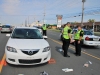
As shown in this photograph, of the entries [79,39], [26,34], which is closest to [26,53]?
[26,34]

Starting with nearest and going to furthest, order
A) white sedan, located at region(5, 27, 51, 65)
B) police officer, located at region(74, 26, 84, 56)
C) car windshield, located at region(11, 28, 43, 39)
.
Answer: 1. white sedan, located at region(5, 27, 51, 65)
2. car windshield, located at region(11, 28, 43, 39)
3. police officer, located at region(74, 26, 84, 56)

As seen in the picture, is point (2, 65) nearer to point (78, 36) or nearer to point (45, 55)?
point (45, 55)

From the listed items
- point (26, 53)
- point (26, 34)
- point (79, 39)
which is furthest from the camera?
point (79, 39)

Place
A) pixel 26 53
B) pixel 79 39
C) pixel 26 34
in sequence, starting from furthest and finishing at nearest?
1. pixel 79 39
2. pixel 26 34
3. pixel 26 53

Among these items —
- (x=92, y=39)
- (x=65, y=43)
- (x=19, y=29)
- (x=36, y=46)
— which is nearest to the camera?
(x=36, y=46)

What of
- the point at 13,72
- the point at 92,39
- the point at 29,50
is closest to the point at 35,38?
the point at 29,50

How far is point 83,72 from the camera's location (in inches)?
232

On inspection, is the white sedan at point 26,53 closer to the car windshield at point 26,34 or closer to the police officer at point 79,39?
the car windshield at point 26,34

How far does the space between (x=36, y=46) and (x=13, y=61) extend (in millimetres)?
1002

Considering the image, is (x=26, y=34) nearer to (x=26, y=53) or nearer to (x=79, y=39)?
(x=26, y=53)

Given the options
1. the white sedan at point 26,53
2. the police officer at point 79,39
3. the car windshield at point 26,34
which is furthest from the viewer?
the police officer at point 79,39

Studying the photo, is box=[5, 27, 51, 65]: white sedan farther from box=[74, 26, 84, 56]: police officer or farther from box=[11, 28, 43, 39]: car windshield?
box=[74, 26, 84, 56]: police officer

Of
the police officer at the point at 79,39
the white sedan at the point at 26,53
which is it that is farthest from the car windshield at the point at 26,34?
the police officer at the point at 79,39

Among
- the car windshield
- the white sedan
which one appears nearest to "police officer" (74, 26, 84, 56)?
the car windshield
